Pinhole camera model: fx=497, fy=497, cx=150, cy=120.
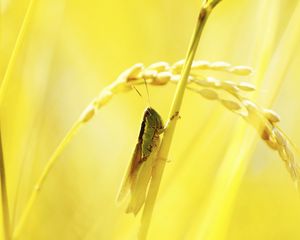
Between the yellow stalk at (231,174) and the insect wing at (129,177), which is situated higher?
the yellow stalk at (231,174)

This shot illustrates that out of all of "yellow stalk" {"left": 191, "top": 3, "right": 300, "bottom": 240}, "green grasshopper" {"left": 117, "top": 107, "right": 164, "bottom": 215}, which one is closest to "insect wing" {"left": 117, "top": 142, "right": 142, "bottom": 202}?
"green grasshopper" {"left": 117, "top": 107, "right": 164, "bottom": 215}

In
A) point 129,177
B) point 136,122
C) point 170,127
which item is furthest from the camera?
point 136,122

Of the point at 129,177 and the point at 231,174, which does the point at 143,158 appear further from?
the point at 231,174

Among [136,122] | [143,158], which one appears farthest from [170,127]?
[136,122]

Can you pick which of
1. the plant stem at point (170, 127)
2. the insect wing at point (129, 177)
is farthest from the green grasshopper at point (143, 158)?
the plant stem at point (170, 127)

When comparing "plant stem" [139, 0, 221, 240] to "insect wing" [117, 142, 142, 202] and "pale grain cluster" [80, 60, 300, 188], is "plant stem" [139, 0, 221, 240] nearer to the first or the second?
"pale grain cluster" [80, 60, 300, 188]

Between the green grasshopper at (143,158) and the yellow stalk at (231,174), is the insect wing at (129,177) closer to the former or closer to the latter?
the green grasshopper at (143,158)
